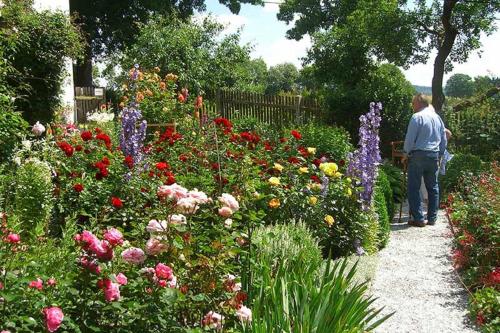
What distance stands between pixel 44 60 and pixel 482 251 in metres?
7.22

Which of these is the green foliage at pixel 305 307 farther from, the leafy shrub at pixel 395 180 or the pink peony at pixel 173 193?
the leafy shrub at pixel 395 180

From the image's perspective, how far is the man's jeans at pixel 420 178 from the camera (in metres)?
8.10

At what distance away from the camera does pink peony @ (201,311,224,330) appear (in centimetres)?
276

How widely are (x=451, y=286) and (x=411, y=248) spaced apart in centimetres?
154

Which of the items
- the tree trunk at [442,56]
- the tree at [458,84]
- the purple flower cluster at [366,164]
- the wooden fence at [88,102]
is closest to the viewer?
the purple flower cluster at [366,164]

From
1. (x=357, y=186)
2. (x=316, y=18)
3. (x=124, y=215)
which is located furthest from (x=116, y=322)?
(x=316, y=18)

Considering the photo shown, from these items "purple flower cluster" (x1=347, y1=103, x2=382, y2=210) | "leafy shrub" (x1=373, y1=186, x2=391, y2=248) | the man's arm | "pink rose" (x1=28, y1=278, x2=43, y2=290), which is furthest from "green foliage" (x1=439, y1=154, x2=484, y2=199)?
"pink rose" (x1=28, y1=278, x2=43, y2=290)

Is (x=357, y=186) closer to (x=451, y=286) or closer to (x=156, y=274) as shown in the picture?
(x=451, y=286)

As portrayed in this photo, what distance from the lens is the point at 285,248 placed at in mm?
4117

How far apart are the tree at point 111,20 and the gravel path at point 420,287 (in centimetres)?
2204

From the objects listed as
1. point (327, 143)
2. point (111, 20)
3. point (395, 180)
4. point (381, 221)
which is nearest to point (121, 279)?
point (381, 221)

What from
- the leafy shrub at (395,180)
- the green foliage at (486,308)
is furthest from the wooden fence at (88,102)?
the green foliage at (486,308)

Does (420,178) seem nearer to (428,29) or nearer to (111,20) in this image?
(428,29)

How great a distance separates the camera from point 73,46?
9.73m
